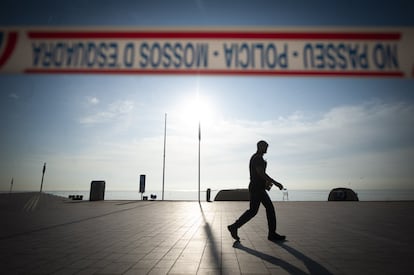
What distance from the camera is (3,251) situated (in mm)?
4504

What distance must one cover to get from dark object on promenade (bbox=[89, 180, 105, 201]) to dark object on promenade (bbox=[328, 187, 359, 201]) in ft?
64.1

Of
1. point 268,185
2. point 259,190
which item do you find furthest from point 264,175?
point 259,190

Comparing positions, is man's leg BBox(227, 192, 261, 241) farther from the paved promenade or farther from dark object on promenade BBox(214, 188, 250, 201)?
dark object on promenade BBox(214, 188, 250, 201)

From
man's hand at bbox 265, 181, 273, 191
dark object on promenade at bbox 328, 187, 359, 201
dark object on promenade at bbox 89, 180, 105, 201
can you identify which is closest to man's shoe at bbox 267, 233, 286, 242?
man's hand at bbox 265, 181, 273, 191

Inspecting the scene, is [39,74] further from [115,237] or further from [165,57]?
[115,237]

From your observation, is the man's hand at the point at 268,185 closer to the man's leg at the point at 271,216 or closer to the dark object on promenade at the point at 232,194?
the man's leg at the point at 271,216

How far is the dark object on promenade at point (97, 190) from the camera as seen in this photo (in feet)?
65.6

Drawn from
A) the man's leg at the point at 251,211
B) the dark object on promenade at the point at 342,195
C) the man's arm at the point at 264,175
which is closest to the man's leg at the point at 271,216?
the man's leg at the point at 251,211

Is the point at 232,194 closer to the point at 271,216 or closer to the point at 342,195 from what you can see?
the point at 342,195

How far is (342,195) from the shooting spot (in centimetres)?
2333

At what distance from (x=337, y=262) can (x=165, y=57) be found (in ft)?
13.0

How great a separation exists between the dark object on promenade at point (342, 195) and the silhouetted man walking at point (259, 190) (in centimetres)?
2075

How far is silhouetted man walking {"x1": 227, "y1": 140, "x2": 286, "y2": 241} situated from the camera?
5271 millimetres

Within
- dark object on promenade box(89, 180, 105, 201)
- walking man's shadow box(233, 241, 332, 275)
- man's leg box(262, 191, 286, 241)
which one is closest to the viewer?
walking man's shadow box(233, 241, 332, 275)
